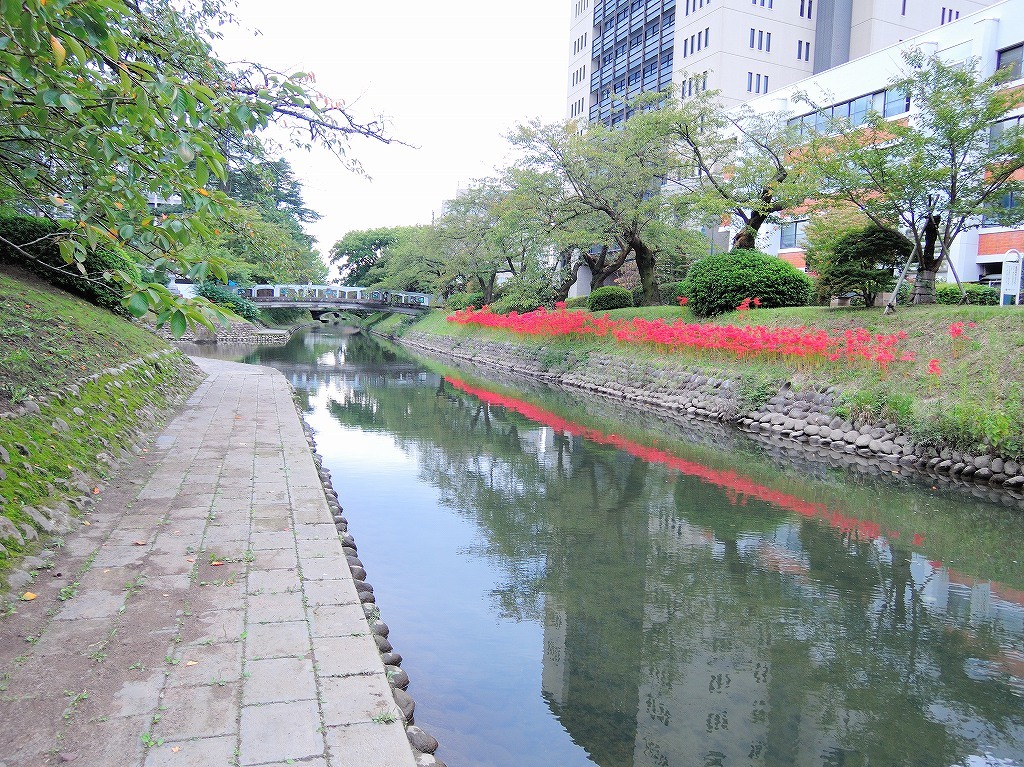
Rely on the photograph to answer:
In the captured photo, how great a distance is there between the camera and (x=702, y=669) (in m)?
4.43

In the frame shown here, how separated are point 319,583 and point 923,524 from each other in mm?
6659

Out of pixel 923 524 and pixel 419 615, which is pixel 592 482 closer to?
pixel 923 524

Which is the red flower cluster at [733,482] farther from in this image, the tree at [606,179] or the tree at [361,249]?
the tree at [361,249]

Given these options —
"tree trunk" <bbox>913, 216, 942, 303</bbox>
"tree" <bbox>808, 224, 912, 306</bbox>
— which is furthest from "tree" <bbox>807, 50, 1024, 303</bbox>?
"tree" <bbox>808, 224, 912, 306</bbox>

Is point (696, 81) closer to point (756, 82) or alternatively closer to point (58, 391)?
Result: point (58, 391)

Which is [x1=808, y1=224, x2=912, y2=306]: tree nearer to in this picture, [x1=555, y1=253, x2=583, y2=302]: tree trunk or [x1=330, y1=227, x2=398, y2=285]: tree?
[x1=555, y1=253, x2=583, y2=302]: tree trunk

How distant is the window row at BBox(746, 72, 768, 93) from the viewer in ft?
120

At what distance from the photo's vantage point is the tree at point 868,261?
1414 centimetres

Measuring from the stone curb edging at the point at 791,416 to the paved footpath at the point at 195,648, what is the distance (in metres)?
8.33

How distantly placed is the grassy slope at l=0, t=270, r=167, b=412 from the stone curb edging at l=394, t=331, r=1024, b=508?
10673mm

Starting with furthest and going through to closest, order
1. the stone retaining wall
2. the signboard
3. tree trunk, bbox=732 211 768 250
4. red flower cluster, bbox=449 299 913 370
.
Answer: the stone retaining wall < tree trunk, bbox=732 211 768 250 < the signboard < red flower cluster, bbox=449 299 913 370

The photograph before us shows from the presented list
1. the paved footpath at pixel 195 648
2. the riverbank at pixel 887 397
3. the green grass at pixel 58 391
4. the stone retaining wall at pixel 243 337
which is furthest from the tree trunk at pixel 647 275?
the stone retaining wall at pixel 243 337

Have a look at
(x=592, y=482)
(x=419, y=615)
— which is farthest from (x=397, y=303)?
(x=419, y=615)

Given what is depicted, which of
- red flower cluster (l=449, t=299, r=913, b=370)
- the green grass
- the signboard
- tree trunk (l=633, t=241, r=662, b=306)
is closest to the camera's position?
the green grass
